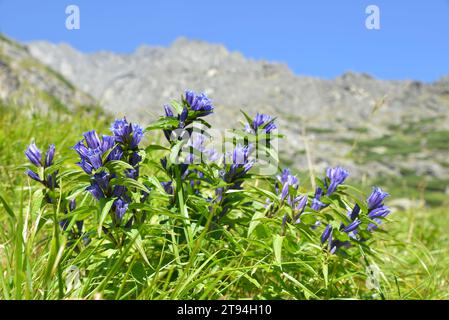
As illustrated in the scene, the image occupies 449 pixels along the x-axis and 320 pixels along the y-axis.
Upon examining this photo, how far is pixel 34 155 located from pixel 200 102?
0.86 m

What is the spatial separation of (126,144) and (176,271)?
767mm

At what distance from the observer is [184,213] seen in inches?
90.7

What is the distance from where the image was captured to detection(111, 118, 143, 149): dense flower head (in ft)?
7.16

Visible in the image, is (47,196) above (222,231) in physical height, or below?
above

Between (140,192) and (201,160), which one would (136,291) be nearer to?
(140,192)

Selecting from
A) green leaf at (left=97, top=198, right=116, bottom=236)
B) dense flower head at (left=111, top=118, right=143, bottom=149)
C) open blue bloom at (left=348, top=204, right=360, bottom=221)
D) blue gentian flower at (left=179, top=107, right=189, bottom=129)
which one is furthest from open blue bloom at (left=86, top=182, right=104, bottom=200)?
open blue bloom at (left=348, top=204, right=360, bottom=221)

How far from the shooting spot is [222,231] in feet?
7.92

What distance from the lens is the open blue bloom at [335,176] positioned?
255cm

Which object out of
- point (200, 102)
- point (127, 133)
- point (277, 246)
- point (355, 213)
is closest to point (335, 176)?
point (355, 213)

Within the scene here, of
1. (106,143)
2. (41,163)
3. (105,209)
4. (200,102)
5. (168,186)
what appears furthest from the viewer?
(168,186)

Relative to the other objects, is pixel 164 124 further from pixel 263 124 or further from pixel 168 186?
pixel 263 124
